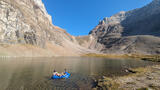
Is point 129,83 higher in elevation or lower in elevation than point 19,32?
lower

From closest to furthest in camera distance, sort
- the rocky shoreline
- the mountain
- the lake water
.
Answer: the rocky shoreline < the lake water < the mountain

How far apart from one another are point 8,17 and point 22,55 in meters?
47.4

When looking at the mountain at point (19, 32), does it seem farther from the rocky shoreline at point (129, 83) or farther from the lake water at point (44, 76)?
the rocky shoreline at point (129, 83)

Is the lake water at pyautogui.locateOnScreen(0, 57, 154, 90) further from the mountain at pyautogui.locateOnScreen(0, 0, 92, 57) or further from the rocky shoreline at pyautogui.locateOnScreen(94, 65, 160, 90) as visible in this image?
the mountain at pyautogui.locateOnScreen(0, 0, 92, 57)

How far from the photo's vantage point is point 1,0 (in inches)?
4409

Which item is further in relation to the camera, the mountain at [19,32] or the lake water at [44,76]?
the mountain at [19,32]

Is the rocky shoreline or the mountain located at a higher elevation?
the mountain

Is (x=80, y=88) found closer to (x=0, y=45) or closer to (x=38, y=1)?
(x=0, y=45)

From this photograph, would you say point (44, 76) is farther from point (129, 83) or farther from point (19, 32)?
point (19, 32)

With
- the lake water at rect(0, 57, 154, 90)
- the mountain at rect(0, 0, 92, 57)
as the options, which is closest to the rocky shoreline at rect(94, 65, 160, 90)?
the lake water at rect(0, 57, 154, 90)

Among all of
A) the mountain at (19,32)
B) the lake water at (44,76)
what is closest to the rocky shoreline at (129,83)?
the lake water at (44,76)

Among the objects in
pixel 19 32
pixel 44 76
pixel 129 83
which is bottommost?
pixel 44 76

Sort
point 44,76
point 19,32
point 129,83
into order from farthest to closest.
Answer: point 19,32, point 44,76, point 129,83

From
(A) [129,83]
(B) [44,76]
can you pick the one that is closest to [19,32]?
(B) [44,76]
